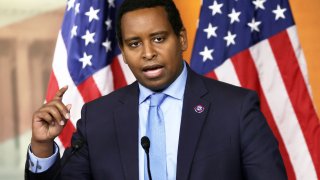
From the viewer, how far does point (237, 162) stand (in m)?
1.52

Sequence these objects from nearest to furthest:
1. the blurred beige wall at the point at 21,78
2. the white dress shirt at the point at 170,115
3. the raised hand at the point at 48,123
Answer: the raised hand at the point at 48,123 → the white dress shirt at the point at 170,115 → the blurred beige wall at the point at 21,78

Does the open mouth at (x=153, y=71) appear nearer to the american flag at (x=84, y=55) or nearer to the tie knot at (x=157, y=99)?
the tie knot at (x=157, y=99)

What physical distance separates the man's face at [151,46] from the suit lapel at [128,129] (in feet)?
0.30

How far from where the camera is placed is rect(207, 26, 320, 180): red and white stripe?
9.04 feet

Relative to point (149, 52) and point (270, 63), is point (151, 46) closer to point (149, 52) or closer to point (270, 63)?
point (149, 52)

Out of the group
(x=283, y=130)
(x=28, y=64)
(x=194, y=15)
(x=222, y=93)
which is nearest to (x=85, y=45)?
(x=28, y=64)

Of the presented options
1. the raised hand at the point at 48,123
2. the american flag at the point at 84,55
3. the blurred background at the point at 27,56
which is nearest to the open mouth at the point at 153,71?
the raised hand at the point at 48,123

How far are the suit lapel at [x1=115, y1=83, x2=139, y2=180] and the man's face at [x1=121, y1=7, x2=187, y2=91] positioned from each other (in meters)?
0.09

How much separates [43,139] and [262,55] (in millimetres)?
1579

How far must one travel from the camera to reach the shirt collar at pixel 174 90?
5.39ft

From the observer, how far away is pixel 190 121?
1565 mm

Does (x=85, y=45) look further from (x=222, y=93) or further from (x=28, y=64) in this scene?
(x=222, y=93)

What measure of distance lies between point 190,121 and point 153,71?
177 millimetres

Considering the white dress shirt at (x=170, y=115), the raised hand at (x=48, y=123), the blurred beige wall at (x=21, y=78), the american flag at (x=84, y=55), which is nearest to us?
the raised hand at (x=48, y=123)
